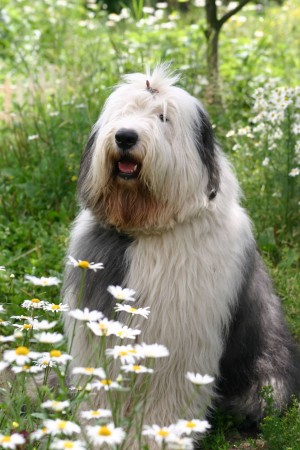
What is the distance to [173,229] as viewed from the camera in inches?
135

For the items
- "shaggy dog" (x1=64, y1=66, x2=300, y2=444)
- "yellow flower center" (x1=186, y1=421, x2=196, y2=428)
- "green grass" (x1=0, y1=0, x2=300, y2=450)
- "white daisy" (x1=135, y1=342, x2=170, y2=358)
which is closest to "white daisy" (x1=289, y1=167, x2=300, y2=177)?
"green grass" (x1=0, y1=0, x2=300, y2=450)

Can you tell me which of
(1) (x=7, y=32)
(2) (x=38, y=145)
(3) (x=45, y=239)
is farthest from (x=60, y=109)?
(1) (x=7, y=32)

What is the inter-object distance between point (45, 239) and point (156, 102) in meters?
2.07

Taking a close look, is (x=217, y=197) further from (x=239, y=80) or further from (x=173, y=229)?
(x=239, y=80)

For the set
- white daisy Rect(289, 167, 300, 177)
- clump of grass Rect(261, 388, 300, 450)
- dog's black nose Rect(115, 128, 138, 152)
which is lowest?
clump of grass Rect(261, 388, 300, 450)

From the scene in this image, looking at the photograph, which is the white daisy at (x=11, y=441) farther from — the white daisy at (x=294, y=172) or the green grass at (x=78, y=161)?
the white daisy at (x=294, y=172)

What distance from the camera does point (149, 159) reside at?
320 centimetres

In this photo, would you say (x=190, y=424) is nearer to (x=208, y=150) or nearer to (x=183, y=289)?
(x=183, y=289)

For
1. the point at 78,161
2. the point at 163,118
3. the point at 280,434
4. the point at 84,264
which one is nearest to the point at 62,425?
the point at 84,264

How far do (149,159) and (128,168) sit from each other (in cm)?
11

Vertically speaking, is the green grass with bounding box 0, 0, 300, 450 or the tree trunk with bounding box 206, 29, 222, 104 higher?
the tree trunk with bounding box 206, 29, 222, 104

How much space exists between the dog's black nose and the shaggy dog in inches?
1.7

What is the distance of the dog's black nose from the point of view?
10.4 ft

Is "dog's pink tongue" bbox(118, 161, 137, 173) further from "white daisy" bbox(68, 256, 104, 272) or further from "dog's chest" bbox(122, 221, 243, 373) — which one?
"white daisy" bbox(68, 256, 104, 272)
